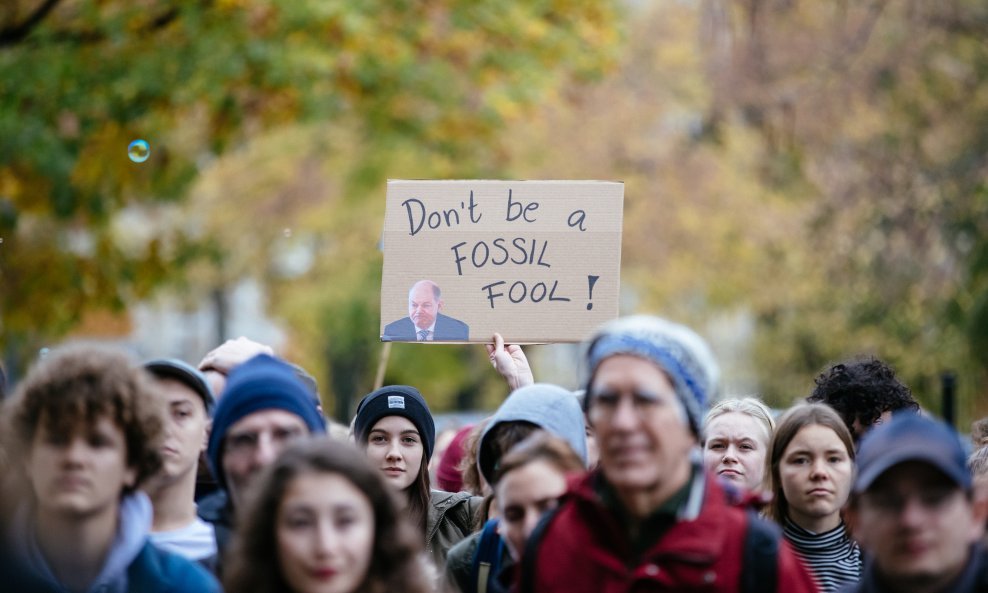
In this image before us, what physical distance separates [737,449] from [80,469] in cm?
289

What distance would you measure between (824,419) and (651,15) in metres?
21.3

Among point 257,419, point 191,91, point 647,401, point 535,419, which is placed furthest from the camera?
point 191,91

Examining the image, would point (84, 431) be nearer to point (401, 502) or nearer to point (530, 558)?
point (401, 502)

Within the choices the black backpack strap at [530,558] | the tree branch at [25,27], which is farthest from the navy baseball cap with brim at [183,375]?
the tree branch at [25,27]

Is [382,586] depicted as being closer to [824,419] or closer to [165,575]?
[165,575]

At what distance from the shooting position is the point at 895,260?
68.4 feet

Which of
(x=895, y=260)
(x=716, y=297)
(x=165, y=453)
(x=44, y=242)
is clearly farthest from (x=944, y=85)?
(x=165, y=453)

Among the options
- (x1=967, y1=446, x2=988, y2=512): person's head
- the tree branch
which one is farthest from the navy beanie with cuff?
the tree branch

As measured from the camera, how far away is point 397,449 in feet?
21.0

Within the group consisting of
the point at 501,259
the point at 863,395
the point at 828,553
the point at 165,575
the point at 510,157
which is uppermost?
the point at 510,157

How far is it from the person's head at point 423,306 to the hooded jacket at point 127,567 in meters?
2.54

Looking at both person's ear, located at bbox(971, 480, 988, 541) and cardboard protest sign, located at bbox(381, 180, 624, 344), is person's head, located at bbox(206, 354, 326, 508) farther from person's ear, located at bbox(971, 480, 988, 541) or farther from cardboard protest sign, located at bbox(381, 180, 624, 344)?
cardboard protest sign, located at bbox(381, 180, 624, 344)

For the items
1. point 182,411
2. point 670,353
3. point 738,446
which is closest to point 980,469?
point 738,446

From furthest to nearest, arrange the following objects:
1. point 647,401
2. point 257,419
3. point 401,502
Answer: point 257,419 → point 401,502 → point 647,401
